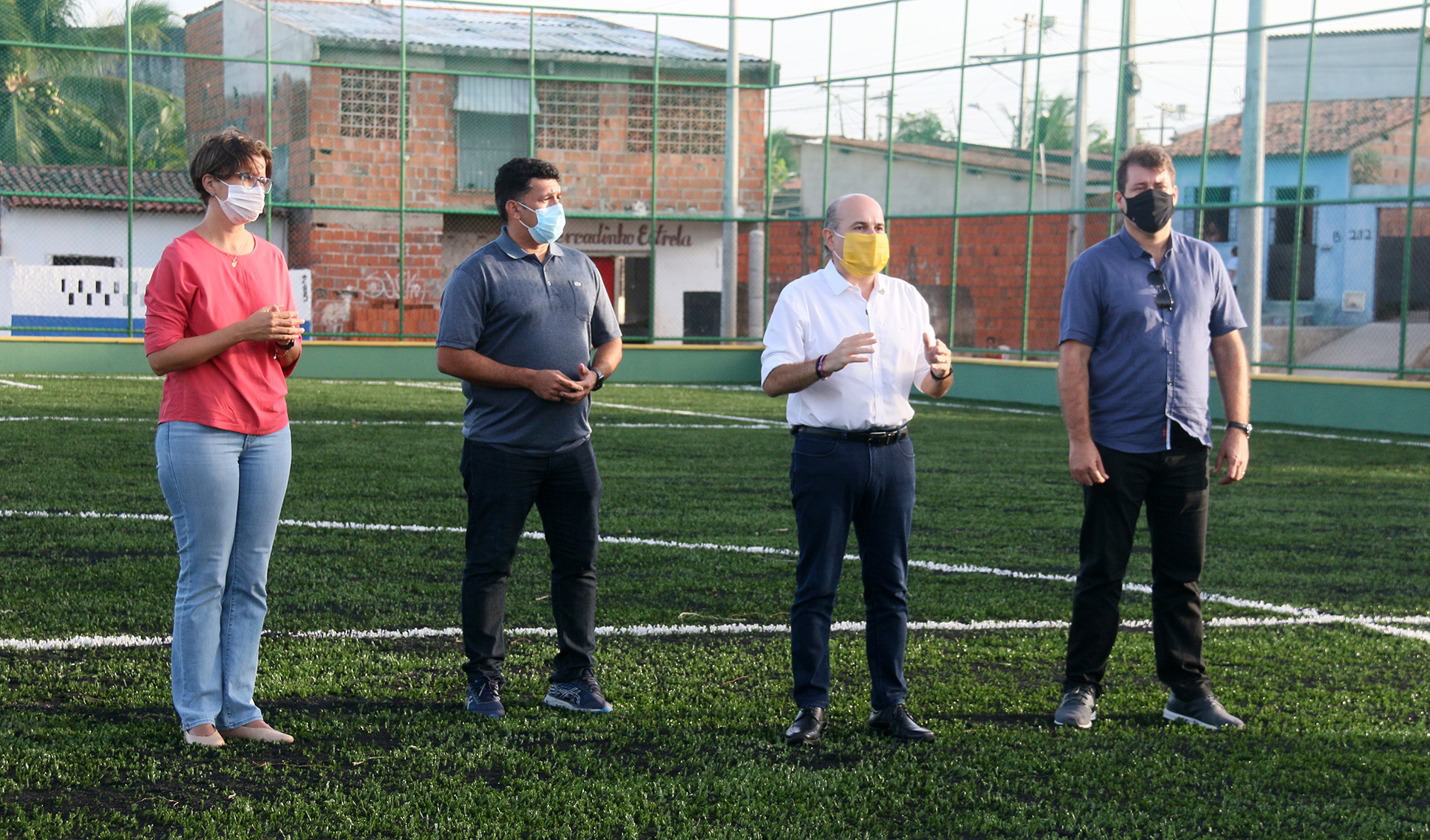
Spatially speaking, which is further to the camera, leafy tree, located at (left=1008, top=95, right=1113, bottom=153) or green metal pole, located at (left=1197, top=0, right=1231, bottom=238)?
leafy tree, located at (left=1008, top=95, right=1113, bottom=153)

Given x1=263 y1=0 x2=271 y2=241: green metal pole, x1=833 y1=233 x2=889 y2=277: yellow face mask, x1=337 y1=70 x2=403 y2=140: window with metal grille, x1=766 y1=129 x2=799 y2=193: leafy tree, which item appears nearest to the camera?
x1=833 y1=233 x2=889 y2=277: yellow face mask

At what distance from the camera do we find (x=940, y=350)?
4531 mm

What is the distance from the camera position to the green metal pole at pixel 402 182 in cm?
2339

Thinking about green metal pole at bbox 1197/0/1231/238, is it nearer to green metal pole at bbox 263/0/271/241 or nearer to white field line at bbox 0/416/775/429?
white field line at bbox 0/416/775/429

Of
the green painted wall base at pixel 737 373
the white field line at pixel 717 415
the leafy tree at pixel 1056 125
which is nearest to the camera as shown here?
the white field line at pixel 717 415

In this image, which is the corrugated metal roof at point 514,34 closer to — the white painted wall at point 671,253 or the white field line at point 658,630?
the white painted wall at point 671,253

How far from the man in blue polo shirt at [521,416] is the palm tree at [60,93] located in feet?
62.1

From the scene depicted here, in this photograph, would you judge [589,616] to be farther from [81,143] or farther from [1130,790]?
[81,143]

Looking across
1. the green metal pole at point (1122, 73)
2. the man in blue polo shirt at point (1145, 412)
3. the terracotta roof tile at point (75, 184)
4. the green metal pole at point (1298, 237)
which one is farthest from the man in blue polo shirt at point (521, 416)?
the green metal pole at point (1122, 73)

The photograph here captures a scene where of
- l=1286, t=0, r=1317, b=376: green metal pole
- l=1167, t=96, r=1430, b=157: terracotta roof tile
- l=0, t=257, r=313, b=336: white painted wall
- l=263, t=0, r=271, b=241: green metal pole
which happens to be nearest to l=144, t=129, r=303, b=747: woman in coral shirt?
l=1286, t=0, r=1317, b=376: green metal pole

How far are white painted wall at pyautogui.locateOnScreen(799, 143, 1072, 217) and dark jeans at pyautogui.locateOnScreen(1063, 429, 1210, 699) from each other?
17.1 meters

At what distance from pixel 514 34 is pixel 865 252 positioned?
23.1 m

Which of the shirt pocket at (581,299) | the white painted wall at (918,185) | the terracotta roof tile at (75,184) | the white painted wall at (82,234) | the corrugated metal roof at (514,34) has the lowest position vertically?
the shirt pocket at (581,299)

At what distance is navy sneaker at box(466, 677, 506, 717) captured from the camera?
471cm
